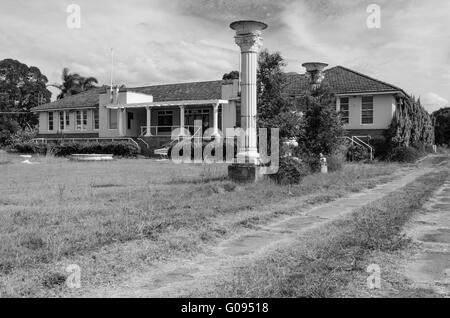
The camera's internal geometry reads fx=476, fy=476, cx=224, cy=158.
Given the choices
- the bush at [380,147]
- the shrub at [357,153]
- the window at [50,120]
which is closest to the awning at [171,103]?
the window at [50,120]

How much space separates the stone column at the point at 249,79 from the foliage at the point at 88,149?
67.6ft

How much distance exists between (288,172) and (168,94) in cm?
2759

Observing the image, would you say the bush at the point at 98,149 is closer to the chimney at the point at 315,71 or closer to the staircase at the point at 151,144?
the staircase at the point at 151,144

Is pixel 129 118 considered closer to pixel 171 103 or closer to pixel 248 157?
pixel 171 103

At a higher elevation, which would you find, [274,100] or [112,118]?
[112,118]

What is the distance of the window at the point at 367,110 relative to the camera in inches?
1171

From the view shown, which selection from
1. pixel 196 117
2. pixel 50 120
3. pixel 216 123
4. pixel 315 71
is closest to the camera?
pixel 315 71

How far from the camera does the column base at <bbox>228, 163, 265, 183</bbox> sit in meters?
13.1

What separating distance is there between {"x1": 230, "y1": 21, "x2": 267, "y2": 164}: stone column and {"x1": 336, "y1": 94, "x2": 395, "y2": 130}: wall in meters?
17.7

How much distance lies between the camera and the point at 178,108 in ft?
125

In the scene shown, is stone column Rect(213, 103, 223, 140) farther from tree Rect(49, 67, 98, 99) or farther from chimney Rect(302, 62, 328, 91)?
tree Rect(49, 67, 98, 99)

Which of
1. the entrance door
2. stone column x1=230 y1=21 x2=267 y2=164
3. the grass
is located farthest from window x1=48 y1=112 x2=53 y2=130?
the grass

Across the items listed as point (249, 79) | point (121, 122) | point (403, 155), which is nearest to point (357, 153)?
point (403, 155)

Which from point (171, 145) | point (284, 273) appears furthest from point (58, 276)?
point (171, 145)
